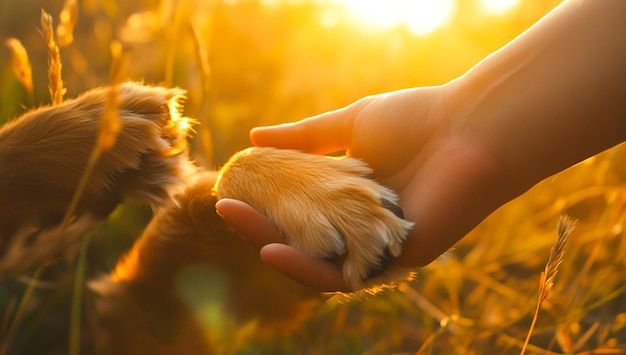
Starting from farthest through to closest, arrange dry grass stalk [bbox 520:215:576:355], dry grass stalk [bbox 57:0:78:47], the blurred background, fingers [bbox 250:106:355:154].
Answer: the blurred background
fingers [bbox 250:106:355:154]
dry grass stalk [bbox 57:0:78:47]
dry grass stalk [bbox 520:215:576:355]

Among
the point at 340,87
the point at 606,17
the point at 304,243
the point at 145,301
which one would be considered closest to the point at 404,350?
the point at 145,301

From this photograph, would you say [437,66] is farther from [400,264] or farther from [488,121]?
[400,264]

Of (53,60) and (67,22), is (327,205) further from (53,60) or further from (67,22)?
(67,22)

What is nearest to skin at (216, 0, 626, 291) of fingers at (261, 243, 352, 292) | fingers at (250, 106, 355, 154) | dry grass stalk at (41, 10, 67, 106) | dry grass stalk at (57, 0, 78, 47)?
fingers at (261, 243, 352, 292)

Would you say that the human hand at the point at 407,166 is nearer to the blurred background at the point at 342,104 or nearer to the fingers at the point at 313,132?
the fingers at the point at 313,132

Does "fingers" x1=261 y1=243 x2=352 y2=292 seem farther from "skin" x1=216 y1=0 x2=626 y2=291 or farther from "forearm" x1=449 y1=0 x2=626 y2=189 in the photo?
"forearm" x1=449 y1=0 x2=626 y2=189

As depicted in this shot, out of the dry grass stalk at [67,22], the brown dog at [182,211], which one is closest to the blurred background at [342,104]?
the dry grass stalk at [67,22]
